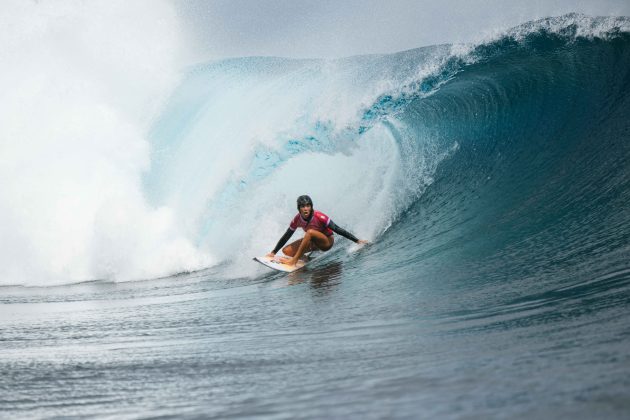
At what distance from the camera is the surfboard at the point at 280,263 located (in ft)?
27.8

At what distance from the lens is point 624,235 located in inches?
217

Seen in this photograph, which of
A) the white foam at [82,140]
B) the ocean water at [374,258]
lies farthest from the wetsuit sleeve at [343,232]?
the white foam at [82,140]

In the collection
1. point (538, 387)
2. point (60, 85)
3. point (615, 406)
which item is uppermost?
point (60, 85)

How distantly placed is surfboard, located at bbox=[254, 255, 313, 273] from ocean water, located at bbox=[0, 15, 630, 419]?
19 centimetres

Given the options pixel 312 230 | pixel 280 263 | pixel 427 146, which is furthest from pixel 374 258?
pixel 427 146

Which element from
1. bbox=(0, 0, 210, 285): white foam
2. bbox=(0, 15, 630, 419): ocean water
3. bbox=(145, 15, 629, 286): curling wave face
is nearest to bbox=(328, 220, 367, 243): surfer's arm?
bbox=(0, 15, 630, 419): ocean water

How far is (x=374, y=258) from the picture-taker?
7984mm

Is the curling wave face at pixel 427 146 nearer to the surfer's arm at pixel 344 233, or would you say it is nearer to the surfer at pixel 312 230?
the surfer's arm at pixel 344 233

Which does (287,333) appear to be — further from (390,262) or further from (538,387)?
(390,262)

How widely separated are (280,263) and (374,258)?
1286 millimetres

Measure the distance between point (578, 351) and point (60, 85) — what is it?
15729 mm

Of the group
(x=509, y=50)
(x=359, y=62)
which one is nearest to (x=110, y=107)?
(x=359, y=62)

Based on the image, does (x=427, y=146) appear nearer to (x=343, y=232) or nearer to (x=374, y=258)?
(x=343, y=232)

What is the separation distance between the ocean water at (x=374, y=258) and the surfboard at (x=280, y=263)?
193 mm
